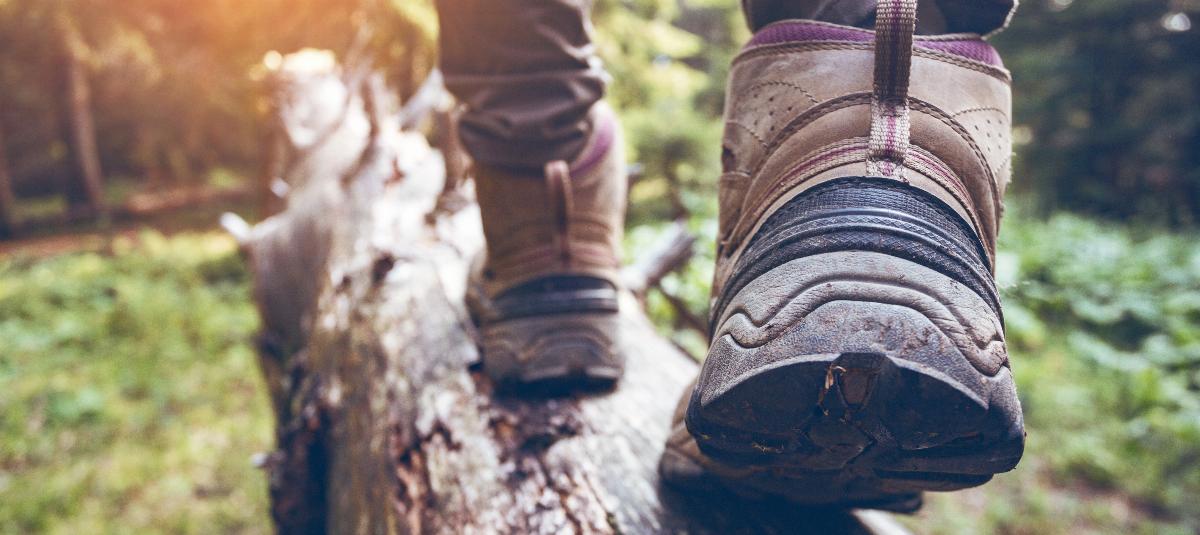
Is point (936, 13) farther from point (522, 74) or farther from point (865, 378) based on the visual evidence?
point (522, 74)

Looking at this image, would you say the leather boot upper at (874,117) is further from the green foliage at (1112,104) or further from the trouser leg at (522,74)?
the green foliage at (1112,104)

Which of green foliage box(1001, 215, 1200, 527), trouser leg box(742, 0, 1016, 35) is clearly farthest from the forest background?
trouser leg box(742, 0, 1016, 35)

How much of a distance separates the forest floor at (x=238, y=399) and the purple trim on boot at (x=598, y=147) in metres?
0.78

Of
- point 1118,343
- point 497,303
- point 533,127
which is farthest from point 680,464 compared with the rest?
Result: point 1118,343

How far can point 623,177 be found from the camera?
155cm

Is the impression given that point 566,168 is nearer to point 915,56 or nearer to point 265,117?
point 915,56

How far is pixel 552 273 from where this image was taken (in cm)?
136

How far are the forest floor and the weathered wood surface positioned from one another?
1.94 feet

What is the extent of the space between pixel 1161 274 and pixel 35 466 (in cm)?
705

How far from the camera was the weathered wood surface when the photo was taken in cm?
104

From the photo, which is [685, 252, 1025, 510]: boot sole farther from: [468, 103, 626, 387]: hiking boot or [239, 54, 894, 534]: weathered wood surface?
[468, 103, 626, 387]: hiking boot

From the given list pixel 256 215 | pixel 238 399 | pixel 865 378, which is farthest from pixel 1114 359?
pixel 256 215

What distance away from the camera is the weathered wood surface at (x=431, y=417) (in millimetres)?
1045

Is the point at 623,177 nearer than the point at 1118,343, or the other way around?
the point at 623,177
